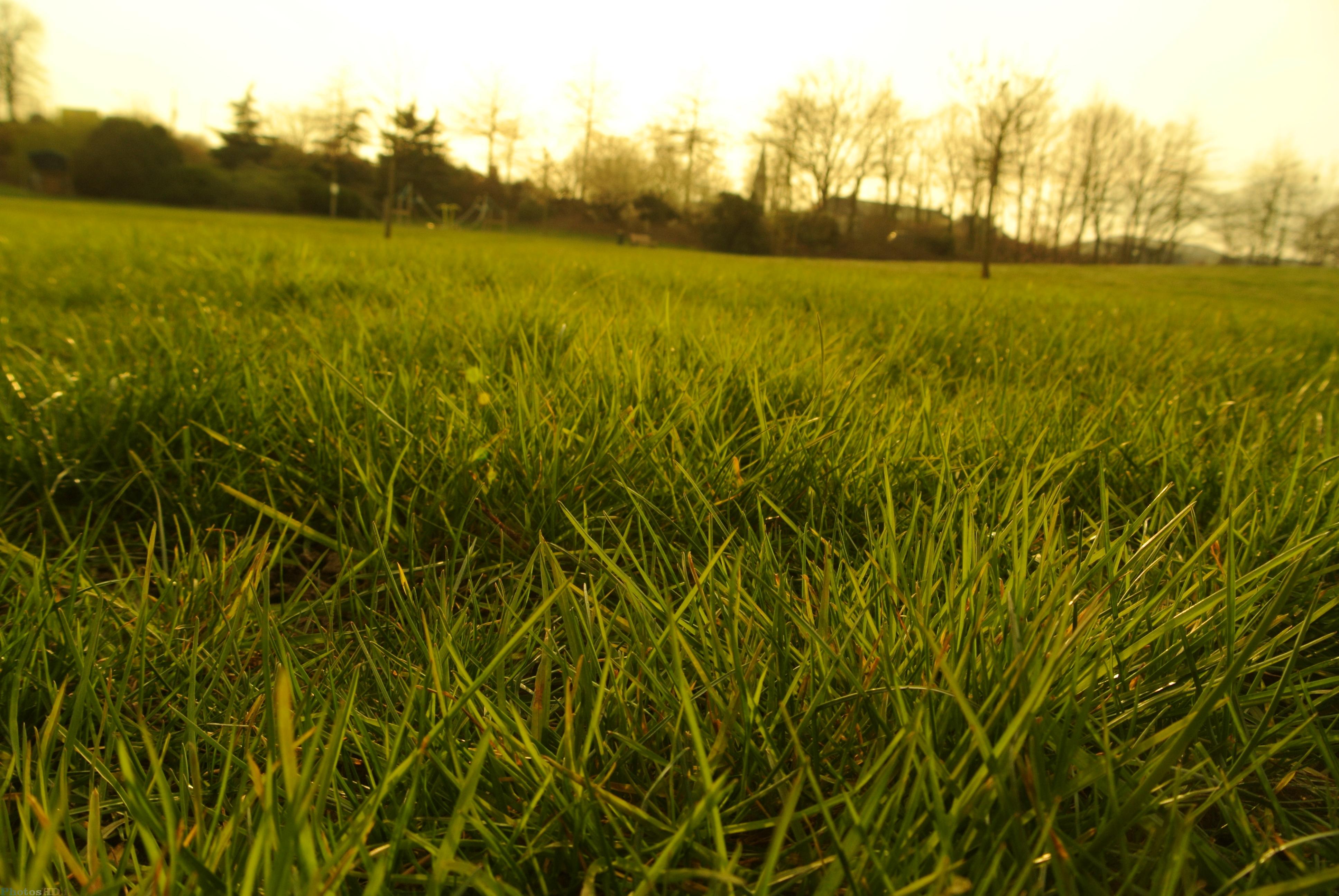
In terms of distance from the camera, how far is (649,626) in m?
0.76

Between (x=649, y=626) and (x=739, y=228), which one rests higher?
(x=739, y=228)

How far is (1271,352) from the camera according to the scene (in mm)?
3211

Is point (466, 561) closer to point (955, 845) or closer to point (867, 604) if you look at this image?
point (867, 604)

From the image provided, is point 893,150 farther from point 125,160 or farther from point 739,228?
point 125,160

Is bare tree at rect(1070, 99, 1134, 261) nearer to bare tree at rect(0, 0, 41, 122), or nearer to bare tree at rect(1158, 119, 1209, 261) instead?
bare tree at rect(1158, 119, 1209, 261)

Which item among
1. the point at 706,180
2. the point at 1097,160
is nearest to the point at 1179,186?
the point at 1097,160

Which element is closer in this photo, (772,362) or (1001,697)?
(1001,697)

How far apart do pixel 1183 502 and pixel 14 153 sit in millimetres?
65910

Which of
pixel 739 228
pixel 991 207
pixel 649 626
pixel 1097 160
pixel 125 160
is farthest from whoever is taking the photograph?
pixel 1097 160

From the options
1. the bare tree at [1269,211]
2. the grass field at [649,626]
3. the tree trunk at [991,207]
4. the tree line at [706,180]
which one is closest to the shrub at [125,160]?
the tree line at [706,180]

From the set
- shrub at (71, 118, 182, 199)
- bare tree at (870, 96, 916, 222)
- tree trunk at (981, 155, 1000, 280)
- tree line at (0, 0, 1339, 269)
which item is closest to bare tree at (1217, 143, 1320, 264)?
tree line at (0, 0, 1339, 269)

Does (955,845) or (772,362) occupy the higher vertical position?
(772,362)

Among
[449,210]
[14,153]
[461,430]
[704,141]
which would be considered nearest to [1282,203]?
[704,141]

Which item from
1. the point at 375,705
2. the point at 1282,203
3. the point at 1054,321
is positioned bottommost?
the point at 375,705
